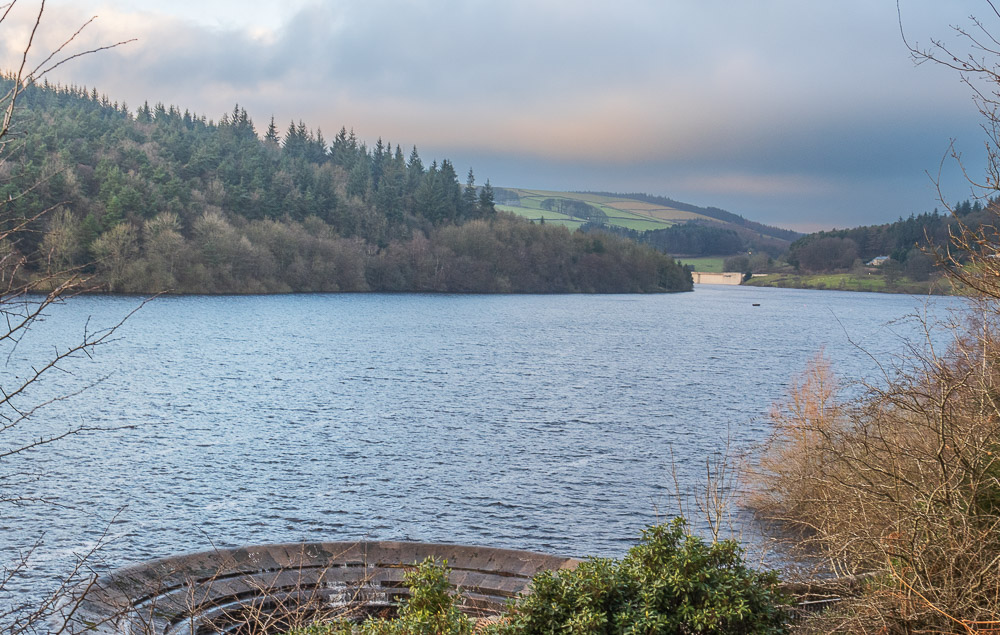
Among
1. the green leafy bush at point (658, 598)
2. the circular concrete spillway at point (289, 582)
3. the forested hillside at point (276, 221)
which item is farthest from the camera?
the forested hillside at point (276, 221)

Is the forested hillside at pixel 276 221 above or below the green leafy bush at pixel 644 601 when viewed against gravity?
above

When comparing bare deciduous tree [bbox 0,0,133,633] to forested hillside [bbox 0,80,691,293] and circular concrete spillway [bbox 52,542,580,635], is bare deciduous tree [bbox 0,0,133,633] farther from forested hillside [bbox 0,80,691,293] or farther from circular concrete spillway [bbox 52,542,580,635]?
forested hillside [bbox 0,80,691,293]

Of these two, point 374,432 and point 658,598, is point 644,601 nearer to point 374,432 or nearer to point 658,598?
point 658,598

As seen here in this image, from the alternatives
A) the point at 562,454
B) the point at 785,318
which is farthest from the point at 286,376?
the point at 785,318

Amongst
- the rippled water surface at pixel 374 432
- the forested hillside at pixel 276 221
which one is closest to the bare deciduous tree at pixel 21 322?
the rippled water surface at pixel 374 432

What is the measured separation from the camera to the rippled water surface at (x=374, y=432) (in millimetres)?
21281

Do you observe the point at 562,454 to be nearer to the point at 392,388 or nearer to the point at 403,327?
the point at 392,388

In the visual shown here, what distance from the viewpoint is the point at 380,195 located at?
14900 centimetres

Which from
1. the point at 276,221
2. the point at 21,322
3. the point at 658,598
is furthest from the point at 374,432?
the point at 276,221

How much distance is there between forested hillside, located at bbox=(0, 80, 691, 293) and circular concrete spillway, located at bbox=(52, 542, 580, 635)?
57044 millimetres

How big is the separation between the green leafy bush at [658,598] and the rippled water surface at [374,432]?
7537mm

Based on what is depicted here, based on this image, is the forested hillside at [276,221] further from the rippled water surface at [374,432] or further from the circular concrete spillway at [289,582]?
the circular concrete spillway at [289,582]

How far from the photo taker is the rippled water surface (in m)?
21.3

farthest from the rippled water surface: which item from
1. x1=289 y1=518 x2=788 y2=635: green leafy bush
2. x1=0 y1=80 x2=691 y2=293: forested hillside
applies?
x1=0 y1=80 x2=691 y2=293: forested hillside
